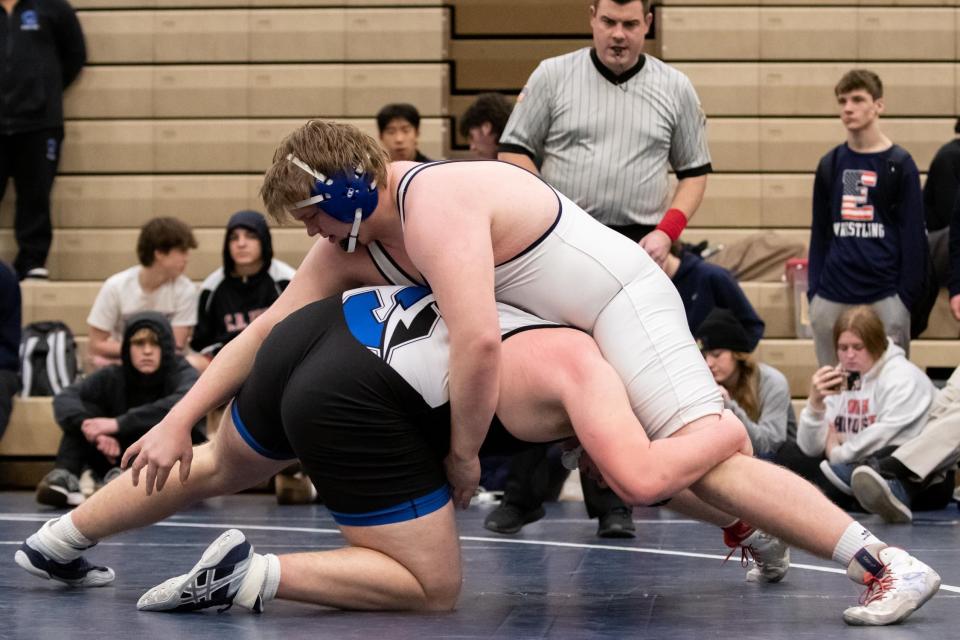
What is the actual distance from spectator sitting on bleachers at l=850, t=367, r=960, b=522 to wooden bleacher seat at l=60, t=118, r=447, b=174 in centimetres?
469

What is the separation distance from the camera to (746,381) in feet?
20.6

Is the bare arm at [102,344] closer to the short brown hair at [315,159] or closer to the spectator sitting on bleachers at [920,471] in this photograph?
the spectator sitting on bleachers at [920,471]

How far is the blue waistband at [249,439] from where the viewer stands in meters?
3.42

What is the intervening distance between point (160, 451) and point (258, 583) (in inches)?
13.9

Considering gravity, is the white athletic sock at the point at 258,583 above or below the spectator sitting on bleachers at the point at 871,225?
below

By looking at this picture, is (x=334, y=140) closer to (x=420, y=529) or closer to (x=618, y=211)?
(x=420, y=529)

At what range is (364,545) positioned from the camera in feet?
10.9

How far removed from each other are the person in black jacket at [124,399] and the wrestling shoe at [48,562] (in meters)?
2.67

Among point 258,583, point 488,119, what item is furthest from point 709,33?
point 258,583

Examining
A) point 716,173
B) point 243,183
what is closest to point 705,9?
point 716,173

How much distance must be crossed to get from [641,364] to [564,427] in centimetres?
21

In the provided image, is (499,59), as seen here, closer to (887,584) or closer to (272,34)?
(272,34)

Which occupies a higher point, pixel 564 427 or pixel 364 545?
pixel 564 427

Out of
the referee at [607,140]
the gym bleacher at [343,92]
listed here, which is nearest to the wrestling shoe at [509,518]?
the referee at [607,140]
